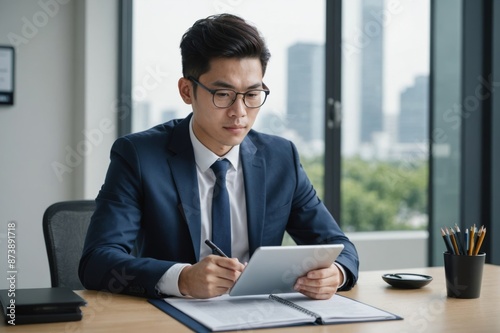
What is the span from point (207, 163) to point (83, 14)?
222cm

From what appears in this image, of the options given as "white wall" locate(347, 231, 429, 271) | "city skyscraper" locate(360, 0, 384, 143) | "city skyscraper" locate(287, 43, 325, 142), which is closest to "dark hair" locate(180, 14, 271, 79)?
"city skyscraper" locate(287, 43, 325, 142)

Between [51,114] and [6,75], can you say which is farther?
[51,114]

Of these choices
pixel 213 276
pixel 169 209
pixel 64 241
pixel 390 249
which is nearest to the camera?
pixel 213 276

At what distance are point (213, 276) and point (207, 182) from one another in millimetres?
519

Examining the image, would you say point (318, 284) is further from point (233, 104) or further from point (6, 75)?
point (6, 75)

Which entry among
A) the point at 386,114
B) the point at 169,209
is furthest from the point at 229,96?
the point at 386,114

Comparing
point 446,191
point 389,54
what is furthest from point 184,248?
point 389,54

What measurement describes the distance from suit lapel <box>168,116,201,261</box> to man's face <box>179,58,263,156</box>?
9 cm

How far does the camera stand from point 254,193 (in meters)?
2.03

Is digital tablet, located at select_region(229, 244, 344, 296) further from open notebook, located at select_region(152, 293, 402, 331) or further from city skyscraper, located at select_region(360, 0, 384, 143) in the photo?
city skyscraper, located at select_region(360, 0, 384, 143)

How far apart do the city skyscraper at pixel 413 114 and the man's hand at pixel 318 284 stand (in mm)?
3803

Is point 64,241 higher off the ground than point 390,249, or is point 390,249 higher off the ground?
point 64,241

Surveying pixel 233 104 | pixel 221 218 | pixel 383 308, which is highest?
pixel 233 104

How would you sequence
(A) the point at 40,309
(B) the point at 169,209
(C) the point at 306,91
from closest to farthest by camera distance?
(A) the point at 40,309
(B) the point at 169,209
(C) the point at 306,91
